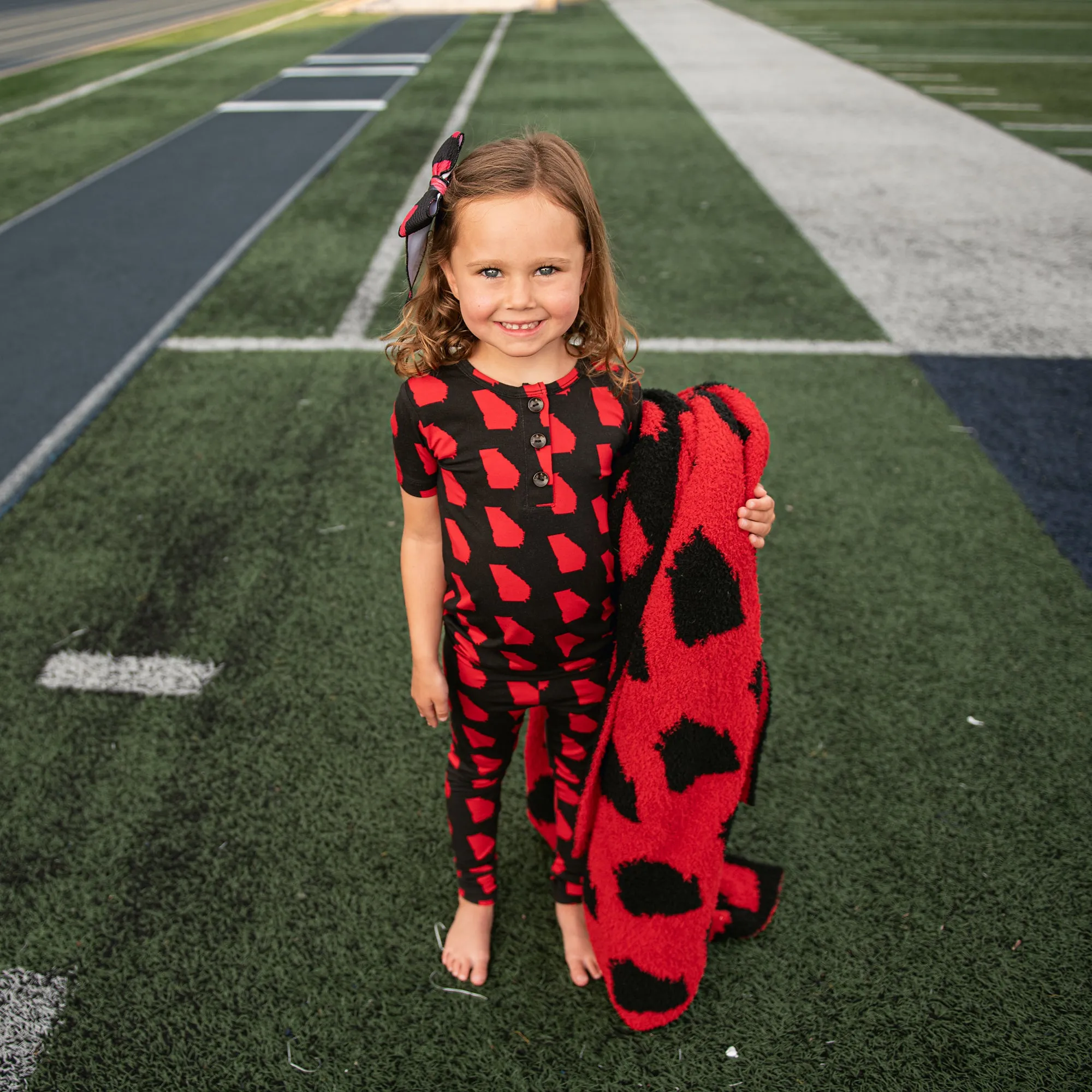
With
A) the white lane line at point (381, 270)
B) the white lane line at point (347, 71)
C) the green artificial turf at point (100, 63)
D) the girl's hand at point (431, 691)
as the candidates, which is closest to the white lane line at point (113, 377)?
the white lane line at point (381, 270)

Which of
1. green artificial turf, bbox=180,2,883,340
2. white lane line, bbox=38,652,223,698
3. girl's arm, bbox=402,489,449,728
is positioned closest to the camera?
girl's arm, bbox=402,489,449,728

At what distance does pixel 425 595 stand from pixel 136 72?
14.1 m

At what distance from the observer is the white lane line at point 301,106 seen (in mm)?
9562

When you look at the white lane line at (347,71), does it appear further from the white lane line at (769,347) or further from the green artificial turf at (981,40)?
the white lane line at (769,347)

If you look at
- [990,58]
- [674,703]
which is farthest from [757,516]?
[990,58]

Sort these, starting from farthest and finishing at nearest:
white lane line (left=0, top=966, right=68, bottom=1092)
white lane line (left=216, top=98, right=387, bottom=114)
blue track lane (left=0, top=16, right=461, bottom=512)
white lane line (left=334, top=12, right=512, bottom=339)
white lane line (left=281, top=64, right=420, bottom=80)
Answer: white lane line (left=281, top=64, right=420, bottom=80) → white lane line (left=216, top=98, right=387, bottom=114) → white lane line (left=334, top=12, right=512, bottom=339) → blue track lane (left=0, top=16, right=461, bottom=512) → white lane line (left=0, top=966, right=68, bottom=1092)

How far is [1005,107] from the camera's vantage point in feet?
33.2

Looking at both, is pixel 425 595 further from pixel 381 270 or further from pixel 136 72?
pixel 136 72

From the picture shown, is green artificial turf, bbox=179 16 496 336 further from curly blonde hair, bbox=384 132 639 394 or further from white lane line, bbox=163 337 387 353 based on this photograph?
curly blonde hair, bbox=384 132 639 394

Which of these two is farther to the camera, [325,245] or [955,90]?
[955,90]

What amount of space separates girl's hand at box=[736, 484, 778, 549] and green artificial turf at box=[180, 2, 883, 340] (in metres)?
2.14

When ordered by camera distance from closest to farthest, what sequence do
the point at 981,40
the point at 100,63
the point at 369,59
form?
the point at 369,59
the point at 100,63
the point at 981,40

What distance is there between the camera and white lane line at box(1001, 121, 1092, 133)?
8938mm

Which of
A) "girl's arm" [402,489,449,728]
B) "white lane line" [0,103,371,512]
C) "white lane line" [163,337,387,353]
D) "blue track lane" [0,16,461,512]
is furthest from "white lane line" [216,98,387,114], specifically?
"girl's arm" [402,489,449,728]
